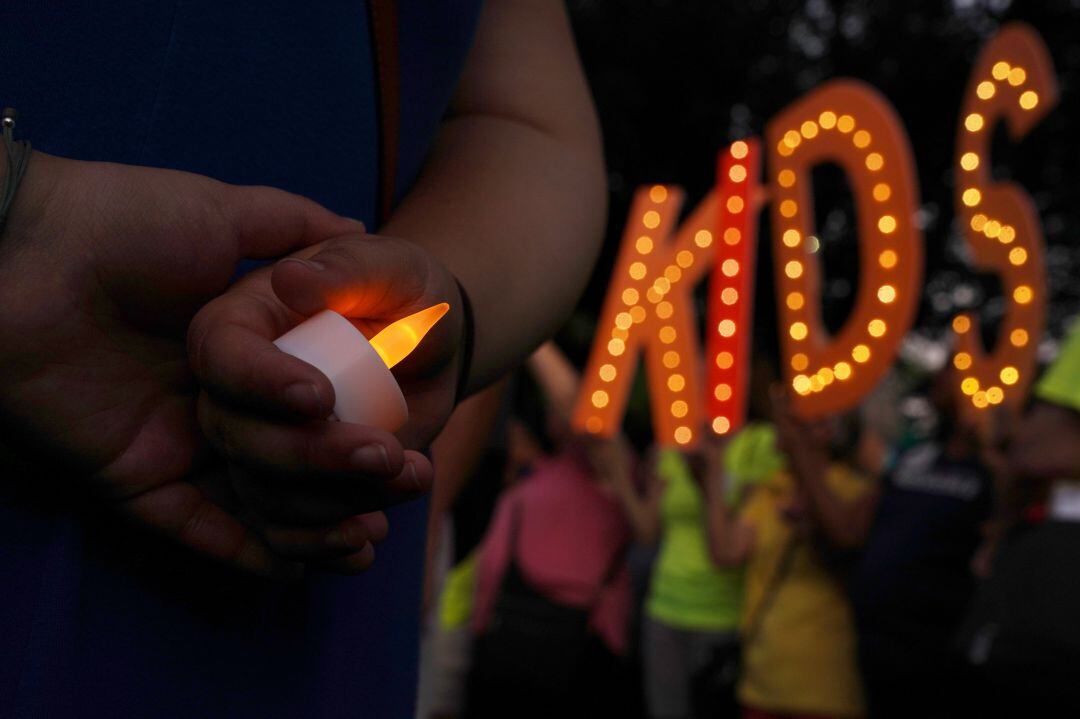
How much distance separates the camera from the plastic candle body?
44 centimetres

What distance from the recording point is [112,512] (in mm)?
493

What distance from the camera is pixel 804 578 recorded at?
3.68m

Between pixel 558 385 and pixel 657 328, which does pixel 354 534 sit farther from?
pixel 558 385

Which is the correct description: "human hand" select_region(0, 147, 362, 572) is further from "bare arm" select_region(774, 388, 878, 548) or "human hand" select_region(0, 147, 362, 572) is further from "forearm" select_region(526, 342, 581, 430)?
"forearm" select_region(526, 342, 581, 430)

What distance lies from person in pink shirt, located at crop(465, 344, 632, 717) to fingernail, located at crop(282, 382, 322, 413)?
410 cm

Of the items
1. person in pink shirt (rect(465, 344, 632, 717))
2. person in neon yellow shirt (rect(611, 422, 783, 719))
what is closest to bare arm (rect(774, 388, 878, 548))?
person in neon yellow shirt (rect(611, 422, 783, 719))

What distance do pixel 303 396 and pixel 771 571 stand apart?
11.7 ft

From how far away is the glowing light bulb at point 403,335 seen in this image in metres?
0.49

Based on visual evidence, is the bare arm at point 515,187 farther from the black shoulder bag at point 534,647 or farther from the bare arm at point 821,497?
the black shoulder bag at point 534,647

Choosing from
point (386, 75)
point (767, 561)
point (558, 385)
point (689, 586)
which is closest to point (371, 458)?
point (386, 75)

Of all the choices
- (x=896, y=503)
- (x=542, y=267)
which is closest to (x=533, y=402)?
(x=896, y=503)

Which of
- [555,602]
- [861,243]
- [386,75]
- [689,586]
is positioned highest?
[386,75]

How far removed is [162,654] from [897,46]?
12.4 metres

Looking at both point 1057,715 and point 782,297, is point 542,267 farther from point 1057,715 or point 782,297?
point 782,297
